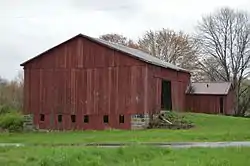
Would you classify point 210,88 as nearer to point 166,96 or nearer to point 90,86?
point 166,96

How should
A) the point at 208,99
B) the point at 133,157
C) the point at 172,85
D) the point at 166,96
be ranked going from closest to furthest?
1. the point at 133,157
2. the point at 166,96
3. the point at 172,85
4. the point at 208,99

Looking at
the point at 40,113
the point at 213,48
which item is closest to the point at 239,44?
the point at 213,48

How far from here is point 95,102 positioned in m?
45.5

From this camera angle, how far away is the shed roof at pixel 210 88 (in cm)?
5859

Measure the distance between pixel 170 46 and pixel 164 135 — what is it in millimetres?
49144

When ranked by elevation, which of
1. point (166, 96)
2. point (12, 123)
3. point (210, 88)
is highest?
point (210, 88)

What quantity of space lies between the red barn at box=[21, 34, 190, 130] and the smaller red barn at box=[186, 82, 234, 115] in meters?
10.2

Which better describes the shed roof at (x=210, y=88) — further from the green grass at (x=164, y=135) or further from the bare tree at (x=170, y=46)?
the bare tree at (x=170, y=46)

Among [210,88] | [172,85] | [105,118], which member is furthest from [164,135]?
[210,88]

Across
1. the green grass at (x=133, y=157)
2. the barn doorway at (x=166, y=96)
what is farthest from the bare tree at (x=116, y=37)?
the green grass at (x=133, y=157)

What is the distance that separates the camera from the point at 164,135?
34.6 m

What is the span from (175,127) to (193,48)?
38.3 m

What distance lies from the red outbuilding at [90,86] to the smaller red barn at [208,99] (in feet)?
33.0

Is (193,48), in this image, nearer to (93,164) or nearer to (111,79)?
(111,79)
